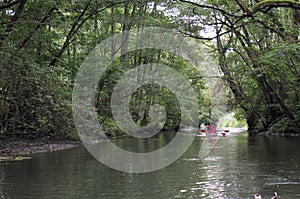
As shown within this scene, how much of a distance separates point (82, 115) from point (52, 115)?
5316mm

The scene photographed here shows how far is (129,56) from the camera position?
104ft

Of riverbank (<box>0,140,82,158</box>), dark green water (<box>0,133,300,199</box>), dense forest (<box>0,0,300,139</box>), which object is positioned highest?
dense forest (<box>0,0,300,139</box>)

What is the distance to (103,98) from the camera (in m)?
25.6

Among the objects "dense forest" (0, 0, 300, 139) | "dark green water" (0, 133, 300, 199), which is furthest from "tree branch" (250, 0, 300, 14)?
"dark green water" (0, 133, 300, 199)

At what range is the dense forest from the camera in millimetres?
12555

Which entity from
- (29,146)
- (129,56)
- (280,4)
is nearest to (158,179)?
(280,4)

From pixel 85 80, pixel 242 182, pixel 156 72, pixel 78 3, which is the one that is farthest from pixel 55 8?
pixel 156 72

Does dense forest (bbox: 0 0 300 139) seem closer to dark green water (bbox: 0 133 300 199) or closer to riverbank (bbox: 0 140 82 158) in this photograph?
riverbank (bbox: 0 140 82 158)

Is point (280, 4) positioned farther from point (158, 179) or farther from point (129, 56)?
point (129, 56)

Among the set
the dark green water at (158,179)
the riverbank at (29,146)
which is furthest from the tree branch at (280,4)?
the riverbank at (29,146)

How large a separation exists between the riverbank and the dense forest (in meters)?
0.38

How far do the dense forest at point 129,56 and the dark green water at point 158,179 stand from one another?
6.06 ft

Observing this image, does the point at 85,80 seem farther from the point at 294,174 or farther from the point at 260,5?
the point at 294,174

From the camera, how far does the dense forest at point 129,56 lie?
12.6 meters
